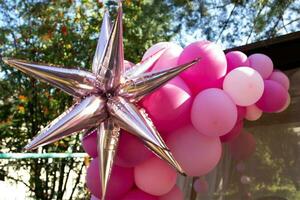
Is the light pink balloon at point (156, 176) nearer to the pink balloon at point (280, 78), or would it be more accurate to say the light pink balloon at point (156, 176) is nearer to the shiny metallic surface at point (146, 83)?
the shiny metallic surface at point (146, 83)

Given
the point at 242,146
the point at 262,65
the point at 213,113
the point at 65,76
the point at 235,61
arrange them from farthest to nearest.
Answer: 1. the point at 242,146
2. the point at 262,65
3. the point at 235,61
4. the point at 65,76
5. the point at 213,113

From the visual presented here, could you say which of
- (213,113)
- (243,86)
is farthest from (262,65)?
(213,113)

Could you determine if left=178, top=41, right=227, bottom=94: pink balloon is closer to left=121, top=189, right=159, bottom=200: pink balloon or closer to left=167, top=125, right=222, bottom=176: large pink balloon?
left=167, top=125, right=222, bottom=176: large pink balloon

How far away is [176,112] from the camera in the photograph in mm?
2576

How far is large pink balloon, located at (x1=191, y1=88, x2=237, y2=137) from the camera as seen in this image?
2533 mm

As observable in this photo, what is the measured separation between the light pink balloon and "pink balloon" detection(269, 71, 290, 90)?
99cm

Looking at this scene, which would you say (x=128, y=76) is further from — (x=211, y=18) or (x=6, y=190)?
(x=6, y=190)

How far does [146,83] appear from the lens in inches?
103

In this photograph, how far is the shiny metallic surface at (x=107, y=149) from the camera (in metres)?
2.57

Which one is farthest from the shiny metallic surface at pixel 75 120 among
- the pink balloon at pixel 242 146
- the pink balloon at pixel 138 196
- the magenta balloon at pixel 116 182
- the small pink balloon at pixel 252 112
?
the pink balloon at pixel 242 146

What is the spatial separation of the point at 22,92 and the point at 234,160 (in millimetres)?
4798

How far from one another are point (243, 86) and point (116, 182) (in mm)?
895

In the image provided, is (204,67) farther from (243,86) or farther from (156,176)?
(156,176)

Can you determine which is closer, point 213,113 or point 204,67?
point 213,113
